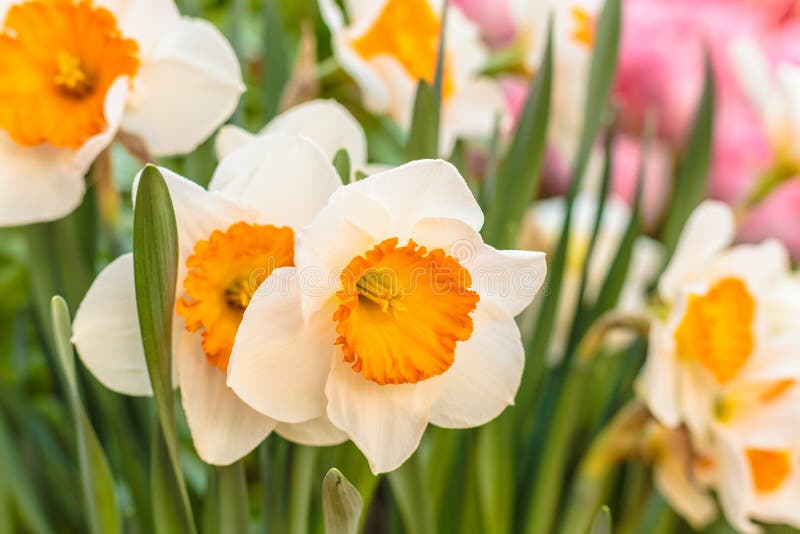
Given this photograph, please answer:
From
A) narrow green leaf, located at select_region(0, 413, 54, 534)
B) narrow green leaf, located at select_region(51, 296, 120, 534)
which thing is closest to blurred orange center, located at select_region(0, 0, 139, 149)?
narrow green leaf, located at select_region(51, 296, 120, 534)

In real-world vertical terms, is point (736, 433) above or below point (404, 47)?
below

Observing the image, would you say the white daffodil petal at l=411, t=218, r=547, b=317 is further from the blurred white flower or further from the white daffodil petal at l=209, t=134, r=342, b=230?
the blurred white flower

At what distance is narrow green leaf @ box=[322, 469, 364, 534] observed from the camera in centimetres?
36

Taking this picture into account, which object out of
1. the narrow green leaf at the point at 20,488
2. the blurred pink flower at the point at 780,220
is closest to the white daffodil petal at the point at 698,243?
the narrow green leaf at the point at 20,488

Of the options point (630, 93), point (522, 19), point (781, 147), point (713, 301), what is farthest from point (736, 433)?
point (630, 93)

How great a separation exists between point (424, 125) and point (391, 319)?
0.37 feet

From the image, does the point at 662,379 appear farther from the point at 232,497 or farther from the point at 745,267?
the point at 232,497

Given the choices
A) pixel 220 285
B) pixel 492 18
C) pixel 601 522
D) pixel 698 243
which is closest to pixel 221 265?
pixel 220 285

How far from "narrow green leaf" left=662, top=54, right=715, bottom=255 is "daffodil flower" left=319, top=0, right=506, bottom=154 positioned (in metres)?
0.14

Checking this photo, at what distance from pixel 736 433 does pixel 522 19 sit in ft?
1.25

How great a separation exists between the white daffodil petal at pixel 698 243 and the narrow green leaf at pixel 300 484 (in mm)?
265

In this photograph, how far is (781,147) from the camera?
691mm

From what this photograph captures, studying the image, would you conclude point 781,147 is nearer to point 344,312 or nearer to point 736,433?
point 736,433

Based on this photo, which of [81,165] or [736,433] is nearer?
[81,165]
